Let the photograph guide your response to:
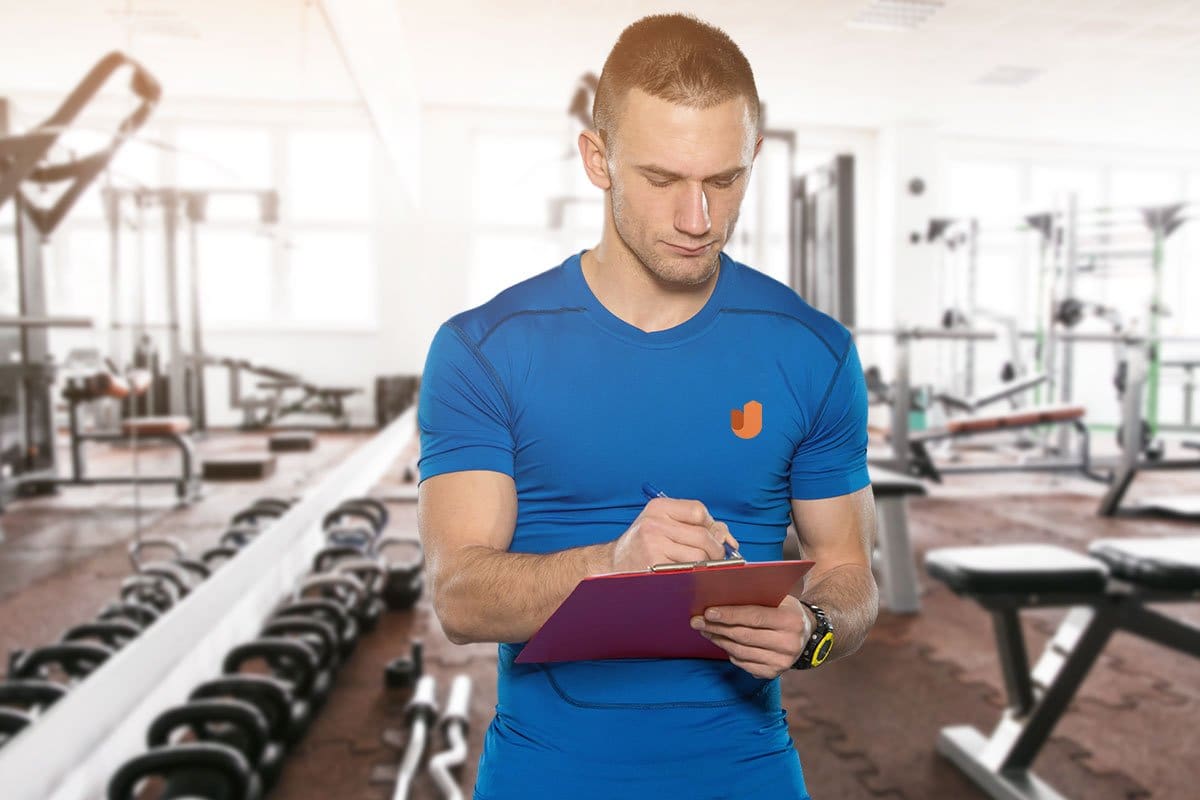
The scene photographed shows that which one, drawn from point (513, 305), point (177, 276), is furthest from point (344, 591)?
point (513, 305)

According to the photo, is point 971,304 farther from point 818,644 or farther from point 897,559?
point 818,644

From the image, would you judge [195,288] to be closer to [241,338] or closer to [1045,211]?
[241,338]

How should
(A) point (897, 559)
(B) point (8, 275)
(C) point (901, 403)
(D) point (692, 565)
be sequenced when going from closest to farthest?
1. (D) point (692, 565)
2. (B) point (8, 275)
3. (A) point (897, 559)
4. (C) point (901, 403)

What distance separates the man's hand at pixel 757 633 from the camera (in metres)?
0.81

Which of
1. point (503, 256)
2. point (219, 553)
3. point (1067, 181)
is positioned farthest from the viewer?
point (1067, 181)

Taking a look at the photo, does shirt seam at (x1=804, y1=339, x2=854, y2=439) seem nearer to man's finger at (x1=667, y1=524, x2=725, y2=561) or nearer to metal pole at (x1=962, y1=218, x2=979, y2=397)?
man's finger at (x1=667, y1=524, x2=725, y2=561)

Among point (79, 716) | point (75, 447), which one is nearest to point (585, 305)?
point (79, 716)

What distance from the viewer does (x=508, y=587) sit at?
864mm

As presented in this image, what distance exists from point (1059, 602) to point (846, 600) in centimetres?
128

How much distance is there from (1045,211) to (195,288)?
6.45 meters

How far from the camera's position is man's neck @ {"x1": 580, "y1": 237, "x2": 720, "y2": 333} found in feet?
3.34

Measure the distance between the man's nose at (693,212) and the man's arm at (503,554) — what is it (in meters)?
0.30

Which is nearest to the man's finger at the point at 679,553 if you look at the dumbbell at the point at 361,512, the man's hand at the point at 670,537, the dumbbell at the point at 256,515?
the man's hand at the point at 670,537

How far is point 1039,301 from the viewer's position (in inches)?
284
